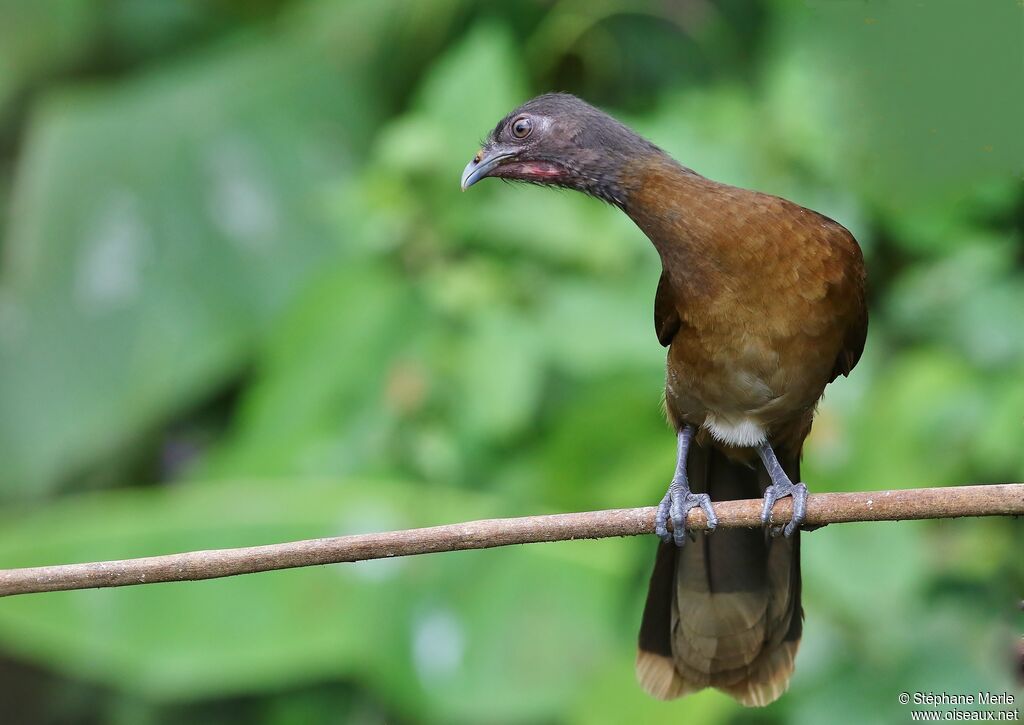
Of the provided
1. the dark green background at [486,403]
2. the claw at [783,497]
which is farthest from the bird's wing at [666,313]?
the dark green background at [486,403]

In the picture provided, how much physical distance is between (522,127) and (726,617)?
129 cm

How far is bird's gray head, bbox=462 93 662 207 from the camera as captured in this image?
2850 mm

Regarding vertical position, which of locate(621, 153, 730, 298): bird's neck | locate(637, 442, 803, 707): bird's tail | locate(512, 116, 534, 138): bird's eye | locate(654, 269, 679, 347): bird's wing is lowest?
locate(637, 442, 803, 707): bird's tail

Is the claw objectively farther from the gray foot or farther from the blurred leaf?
the blurred leaf

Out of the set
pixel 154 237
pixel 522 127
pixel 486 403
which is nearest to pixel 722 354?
pixel 522 127

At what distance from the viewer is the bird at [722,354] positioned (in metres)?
2.75

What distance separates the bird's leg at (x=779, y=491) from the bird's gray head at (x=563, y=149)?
713 millimetres

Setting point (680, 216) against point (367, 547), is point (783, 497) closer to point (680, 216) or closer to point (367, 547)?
point (680, 216)

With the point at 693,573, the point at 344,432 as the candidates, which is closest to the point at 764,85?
the point at 344,432

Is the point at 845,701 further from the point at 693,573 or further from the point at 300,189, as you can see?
the point at 300,189

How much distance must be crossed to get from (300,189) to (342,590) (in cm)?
199

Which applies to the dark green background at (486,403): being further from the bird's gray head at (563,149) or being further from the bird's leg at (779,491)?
the bird's leg at (779,491)

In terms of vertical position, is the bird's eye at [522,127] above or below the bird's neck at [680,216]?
above

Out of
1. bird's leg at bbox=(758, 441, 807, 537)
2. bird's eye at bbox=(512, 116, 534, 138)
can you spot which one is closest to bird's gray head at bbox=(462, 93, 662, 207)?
bird's eye at bbox=(512, 116, 534, 138)
